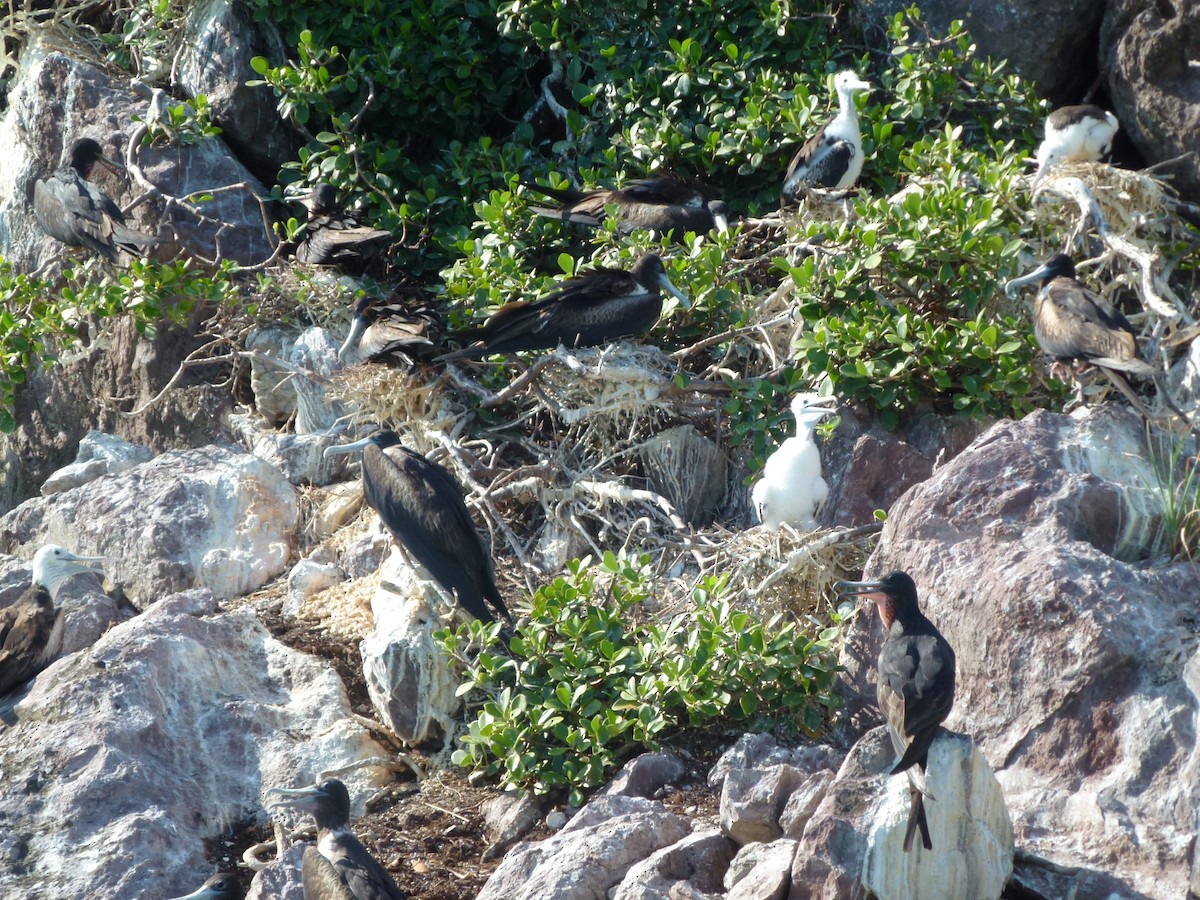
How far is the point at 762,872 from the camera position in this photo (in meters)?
3.46

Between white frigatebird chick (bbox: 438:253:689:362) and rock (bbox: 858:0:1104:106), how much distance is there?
231cm

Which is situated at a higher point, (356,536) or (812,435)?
(812,435)

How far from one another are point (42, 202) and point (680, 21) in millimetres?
3230

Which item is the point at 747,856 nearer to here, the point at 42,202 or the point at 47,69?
the point at 42,202

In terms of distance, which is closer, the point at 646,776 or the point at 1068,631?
the point at 1068,631

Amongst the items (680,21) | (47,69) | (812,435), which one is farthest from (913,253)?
(47,69)

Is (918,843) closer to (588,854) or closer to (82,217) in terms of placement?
(588,854)

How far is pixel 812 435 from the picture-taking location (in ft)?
16.1

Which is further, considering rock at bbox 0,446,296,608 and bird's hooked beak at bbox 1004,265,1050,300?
rock at bbox 0,446,296,608

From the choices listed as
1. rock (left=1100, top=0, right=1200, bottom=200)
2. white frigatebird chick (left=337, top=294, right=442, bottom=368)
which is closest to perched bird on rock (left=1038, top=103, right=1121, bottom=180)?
rock (left=1100, top=0, right=1200, bottom=200)

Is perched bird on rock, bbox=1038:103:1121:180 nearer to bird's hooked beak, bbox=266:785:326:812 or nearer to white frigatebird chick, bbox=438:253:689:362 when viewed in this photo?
white frigatebird chick, bbox=438:253:689:362

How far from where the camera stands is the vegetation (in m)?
4.24

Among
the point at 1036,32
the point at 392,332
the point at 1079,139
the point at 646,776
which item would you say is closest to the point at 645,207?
the point at 392,332

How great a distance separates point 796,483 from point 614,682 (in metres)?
1.00
